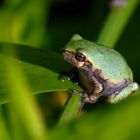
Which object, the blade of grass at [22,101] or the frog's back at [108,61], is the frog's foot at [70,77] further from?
the blade of grass at [22,101]

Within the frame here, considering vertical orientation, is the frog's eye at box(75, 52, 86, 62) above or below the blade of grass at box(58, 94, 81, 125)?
below

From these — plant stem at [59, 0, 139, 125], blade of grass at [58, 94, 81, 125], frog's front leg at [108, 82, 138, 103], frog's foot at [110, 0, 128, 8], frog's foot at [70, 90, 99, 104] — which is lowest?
frog's front leg at [108, 82, 138, 103]

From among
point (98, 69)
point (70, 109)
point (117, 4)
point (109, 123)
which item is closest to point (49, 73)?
point (70, 109)

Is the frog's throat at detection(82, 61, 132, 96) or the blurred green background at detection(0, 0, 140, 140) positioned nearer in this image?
the blurred green background at detection(0, 0, 140, 140)

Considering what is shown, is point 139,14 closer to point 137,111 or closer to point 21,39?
point 21,39

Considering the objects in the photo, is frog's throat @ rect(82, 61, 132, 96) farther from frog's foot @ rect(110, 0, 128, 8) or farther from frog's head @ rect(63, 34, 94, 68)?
frog's foot @ rect(110, 0, 128, 8)

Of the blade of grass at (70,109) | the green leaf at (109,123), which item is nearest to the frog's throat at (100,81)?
the blade of grass at (70,109)

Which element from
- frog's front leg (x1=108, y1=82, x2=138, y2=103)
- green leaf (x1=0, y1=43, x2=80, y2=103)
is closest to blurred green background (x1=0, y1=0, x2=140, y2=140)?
green leaf (x1=0, y1=43, x2=80, y2=103)

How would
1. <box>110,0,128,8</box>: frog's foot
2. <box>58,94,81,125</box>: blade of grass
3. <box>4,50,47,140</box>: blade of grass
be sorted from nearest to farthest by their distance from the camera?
<box>4,50,47,140</box>: blade of grass, <box>58,94,81,125</box>: blade of grass, <box>110,0,128,8</box>: frog's foot
